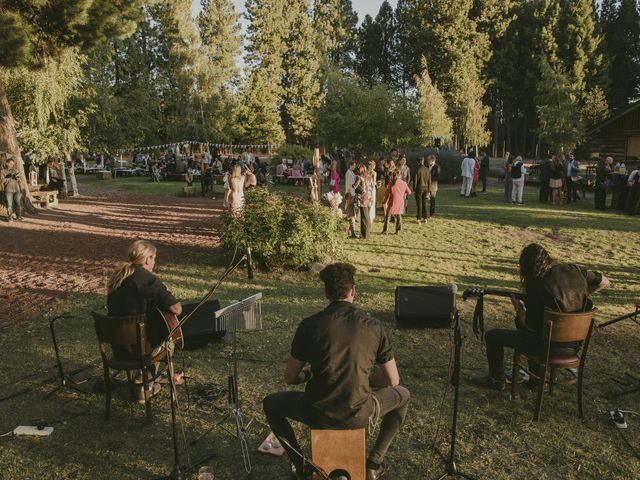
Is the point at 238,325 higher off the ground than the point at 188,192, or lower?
lower

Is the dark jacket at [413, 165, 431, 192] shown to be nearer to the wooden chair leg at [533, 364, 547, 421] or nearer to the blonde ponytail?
the wooden chair leg at [533, 364, 547, 421]

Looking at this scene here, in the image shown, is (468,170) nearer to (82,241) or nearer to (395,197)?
(395,197)

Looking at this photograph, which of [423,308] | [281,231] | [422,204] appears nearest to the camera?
[423,308]

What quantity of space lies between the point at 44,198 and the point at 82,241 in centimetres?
750

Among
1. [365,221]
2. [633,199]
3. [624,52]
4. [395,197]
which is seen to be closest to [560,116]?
[624,52]

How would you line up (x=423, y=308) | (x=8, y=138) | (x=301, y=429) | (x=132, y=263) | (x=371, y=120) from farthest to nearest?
(x=371, y=120) < (x=8, y=138) < (x=423, y=308) < (x=132, y=263) < (x=301, y=429)

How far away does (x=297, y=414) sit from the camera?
3.44 metres

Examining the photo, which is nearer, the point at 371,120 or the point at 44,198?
the point at 44,198

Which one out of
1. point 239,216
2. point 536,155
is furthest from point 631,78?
point 239,216

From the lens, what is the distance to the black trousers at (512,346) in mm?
4551

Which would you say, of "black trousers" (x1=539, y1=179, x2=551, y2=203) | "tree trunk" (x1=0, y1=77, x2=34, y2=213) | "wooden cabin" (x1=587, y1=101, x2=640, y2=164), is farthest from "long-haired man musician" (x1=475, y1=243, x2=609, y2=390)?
"wooden cabin" (x1=587, y1=101, x2=640, y2=164)

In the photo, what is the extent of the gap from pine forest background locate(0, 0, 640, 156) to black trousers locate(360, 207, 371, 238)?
17647mm

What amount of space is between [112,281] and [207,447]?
1680 millimetres

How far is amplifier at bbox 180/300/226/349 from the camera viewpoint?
598cm
